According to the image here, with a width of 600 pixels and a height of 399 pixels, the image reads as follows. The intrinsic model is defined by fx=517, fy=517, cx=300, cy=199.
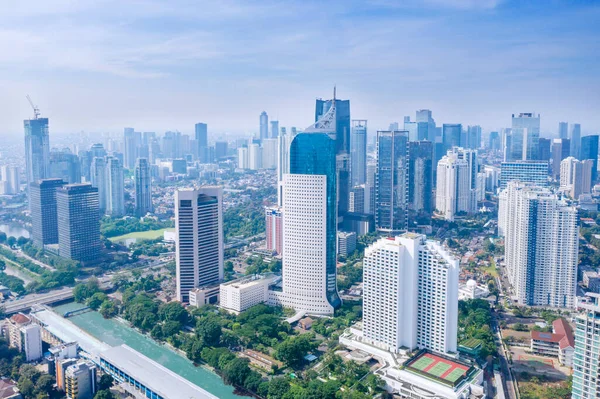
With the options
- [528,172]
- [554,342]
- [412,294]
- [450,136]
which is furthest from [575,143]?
[412,294]

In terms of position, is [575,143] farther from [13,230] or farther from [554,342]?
[13,230]

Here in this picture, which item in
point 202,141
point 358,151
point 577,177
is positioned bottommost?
point 577,177

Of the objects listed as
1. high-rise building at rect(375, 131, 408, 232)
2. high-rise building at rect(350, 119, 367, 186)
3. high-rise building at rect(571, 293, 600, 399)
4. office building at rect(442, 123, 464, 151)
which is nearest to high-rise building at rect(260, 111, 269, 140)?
office building at rect(442, 123, 464, 151)

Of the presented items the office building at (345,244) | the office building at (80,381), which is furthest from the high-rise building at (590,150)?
the office building at (80,381)

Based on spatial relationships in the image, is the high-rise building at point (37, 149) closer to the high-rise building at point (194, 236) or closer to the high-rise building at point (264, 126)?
the high-rise building at point (194, 236)

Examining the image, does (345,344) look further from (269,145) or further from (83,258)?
(269,145)
